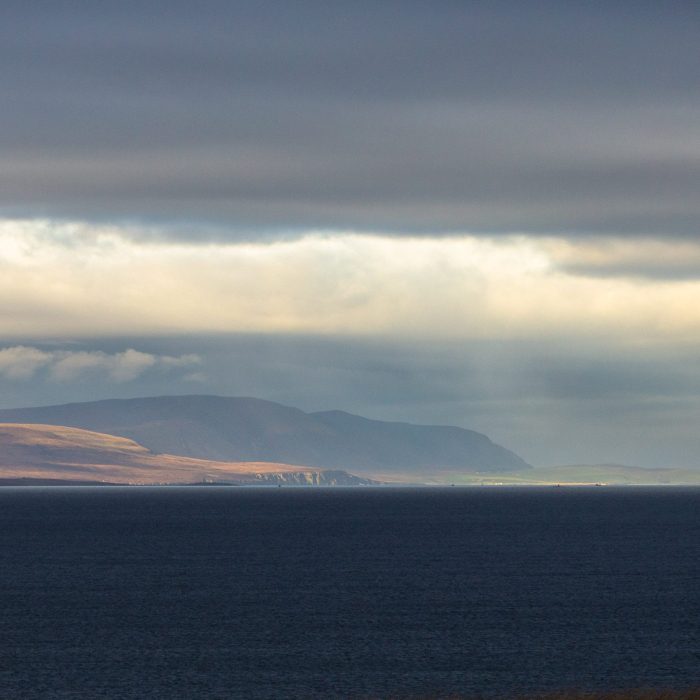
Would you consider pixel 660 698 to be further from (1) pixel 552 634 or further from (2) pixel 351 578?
(2) pixel 351 578

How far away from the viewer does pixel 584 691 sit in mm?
79688

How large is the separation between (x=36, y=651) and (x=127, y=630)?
11.4m

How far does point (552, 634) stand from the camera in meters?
105

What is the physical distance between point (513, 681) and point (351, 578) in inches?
2622

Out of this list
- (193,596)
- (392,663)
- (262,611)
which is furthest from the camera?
(193,596)

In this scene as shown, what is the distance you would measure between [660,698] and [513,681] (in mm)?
19358

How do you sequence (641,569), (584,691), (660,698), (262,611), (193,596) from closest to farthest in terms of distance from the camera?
1. (660,698)
2. (584,691)
3. (262,611)
4. (193,596)
5. (641,569)

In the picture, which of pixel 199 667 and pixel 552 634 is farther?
pixel 552 634

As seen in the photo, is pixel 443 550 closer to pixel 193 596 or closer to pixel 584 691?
pixel 193 596

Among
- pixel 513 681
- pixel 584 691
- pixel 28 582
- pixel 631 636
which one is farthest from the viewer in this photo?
pixel 28 582

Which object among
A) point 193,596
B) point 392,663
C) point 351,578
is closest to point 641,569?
point 351,578

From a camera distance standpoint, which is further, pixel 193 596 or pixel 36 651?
pixel 193 596

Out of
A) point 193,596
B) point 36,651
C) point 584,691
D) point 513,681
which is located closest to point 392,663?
point 513,681

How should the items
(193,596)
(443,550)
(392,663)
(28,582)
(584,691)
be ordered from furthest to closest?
(443,550) → (28,582) → (193,596) → (392,663) → (584,691)
